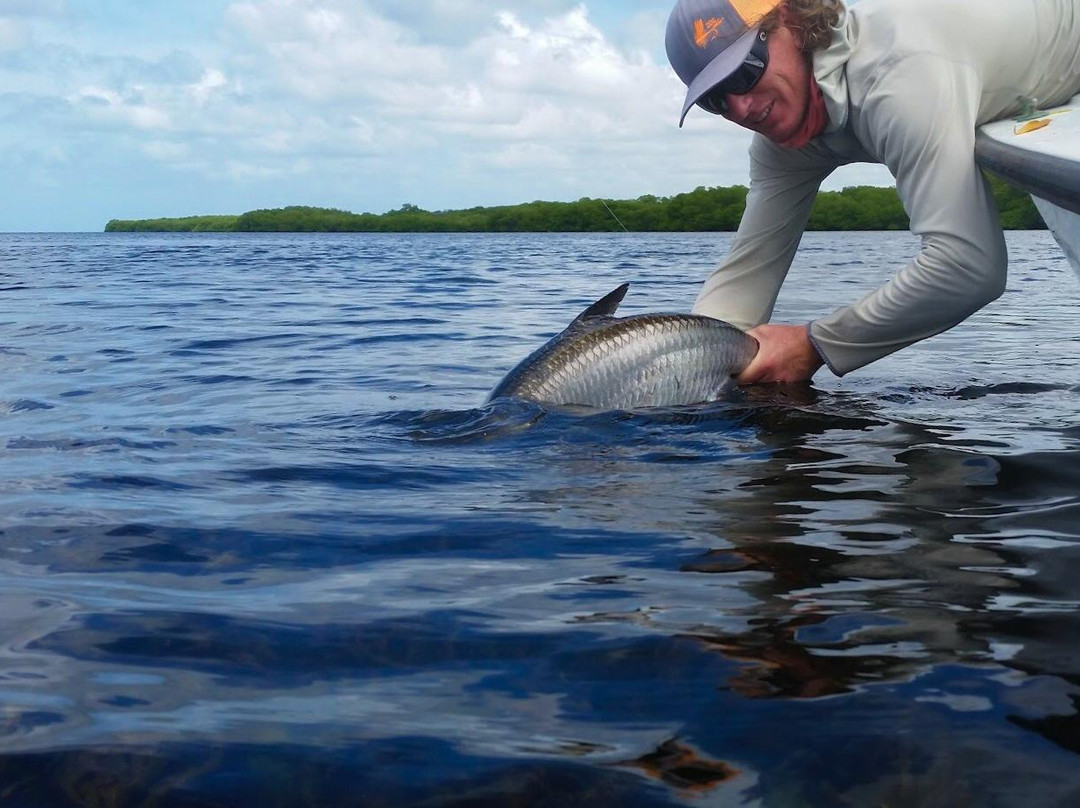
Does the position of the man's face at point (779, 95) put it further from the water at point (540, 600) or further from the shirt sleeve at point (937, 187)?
the water at point (540, 600)

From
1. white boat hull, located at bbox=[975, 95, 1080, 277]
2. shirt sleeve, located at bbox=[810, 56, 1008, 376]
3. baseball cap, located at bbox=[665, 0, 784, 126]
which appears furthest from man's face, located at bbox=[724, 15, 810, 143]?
white boat hull, located at bbox=[975, 95, 1080, 277]

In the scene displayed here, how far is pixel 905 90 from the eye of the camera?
4.04m

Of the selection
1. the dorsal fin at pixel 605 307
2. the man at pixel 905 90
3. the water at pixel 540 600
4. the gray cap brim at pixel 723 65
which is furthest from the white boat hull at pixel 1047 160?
the dorsal fin at pixel 605 307

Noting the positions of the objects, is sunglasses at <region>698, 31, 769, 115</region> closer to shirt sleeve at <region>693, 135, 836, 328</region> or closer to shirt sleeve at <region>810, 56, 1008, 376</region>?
shirt sleeve at <region>810, 56, 1008, 376</region>

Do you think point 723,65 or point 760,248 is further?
point 760,248

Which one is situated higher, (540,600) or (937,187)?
(937,187)

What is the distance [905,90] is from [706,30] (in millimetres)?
751

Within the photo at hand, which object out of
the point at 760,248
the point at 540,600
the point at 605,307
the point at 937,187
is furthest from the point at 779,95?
the point at 540,600

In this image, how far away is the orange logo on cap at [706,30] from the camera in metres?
4.22

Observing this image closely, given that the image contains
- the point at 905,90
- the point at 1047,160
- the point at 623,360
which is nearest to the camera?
the point at 1047,160

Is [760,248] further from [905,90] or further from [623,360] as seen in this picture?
[905,90]

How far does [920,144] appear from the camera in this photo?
4055mm

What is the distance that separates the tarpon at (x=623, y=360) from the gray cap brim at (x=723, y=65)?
0.94 metres

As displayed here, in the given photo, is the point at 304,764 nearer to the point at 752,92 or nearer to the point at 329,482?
the point at 329,482
